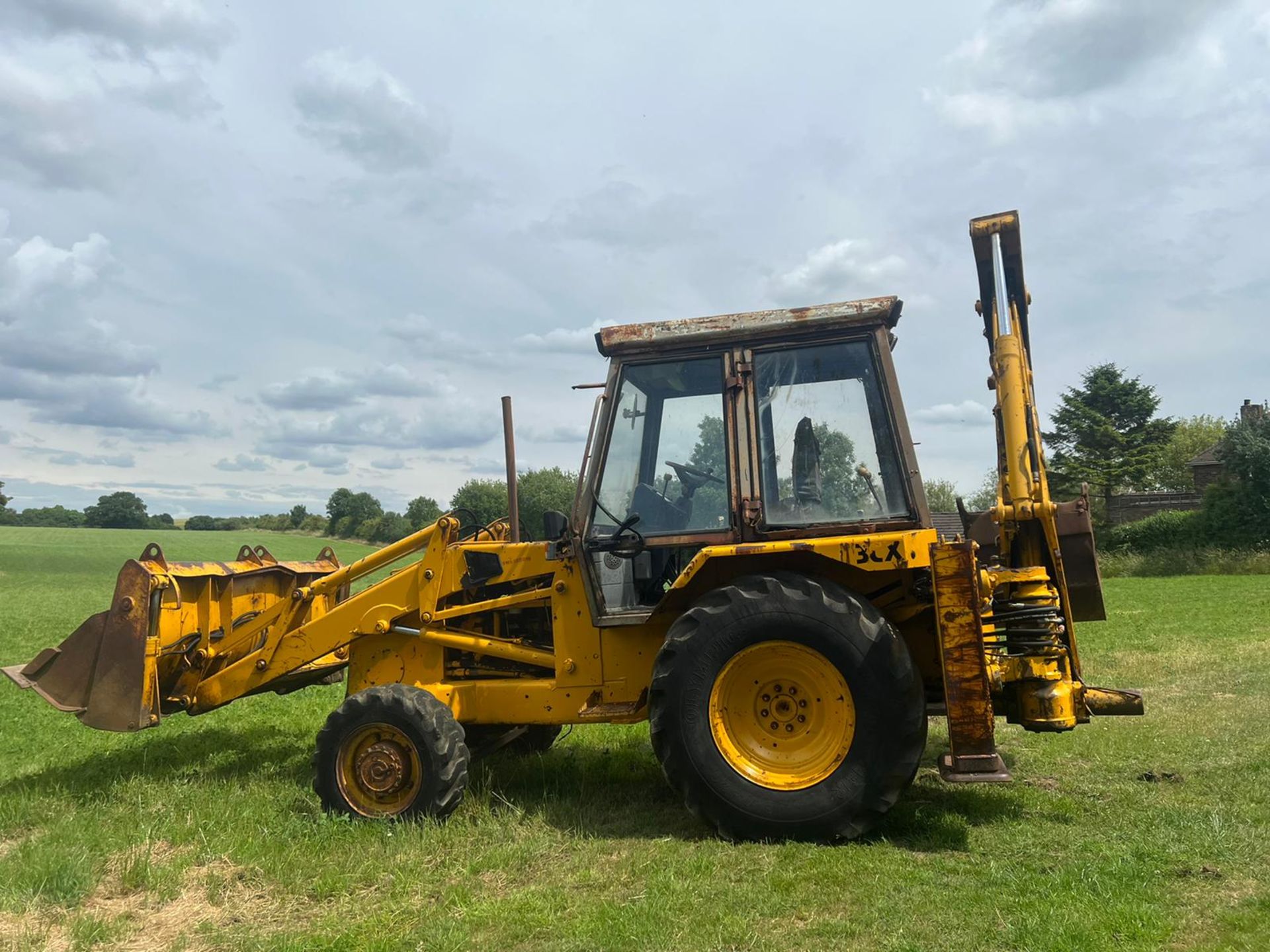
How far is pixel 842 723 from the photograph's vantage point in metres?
4.87

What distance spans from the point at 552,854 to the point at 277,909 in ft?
4.29

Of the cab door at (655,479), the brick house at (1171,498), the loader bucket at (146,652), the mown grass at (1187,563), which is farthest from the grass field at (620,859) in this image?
the brick house at (1171,498)

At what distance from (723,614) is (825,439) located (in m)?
1.17

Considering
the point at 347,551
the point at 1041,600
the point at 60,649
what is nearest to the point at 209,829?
the point at 60,649

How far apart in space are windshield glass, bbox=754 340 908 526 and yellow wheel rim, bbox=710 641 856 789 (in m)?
0.77

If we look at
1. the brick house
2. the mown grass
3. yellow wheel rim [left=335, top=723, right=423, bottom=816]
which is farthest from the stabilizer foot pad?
the brick house

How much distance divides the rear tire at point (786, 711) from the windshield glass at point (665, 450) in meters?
0.65

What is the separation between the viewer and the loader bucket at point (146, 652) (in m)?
6.12

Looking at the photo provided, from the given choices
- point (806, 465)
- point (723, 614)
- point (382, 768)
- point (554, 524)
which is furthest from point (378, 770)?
point (806, 465)

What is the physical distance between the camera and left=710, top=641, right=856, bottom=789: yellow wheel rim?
4883 millimetres

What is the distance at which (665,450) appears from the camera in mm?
5688

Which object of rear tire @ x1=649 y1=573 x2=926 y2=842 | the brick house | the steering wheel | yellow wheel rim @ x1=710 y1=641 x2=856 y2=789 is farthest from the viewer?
the brick house

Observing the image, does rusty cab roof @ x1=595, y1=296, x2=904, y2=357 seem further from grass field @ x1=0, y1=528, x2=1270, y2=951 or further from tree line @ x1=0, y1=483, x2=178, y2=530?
tree line @ x1=0, y1=483, x2=178, y2=530

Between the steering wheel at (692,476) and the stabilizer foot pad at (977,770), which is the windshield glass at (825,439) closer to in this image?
the steering wheel at (692,476)
